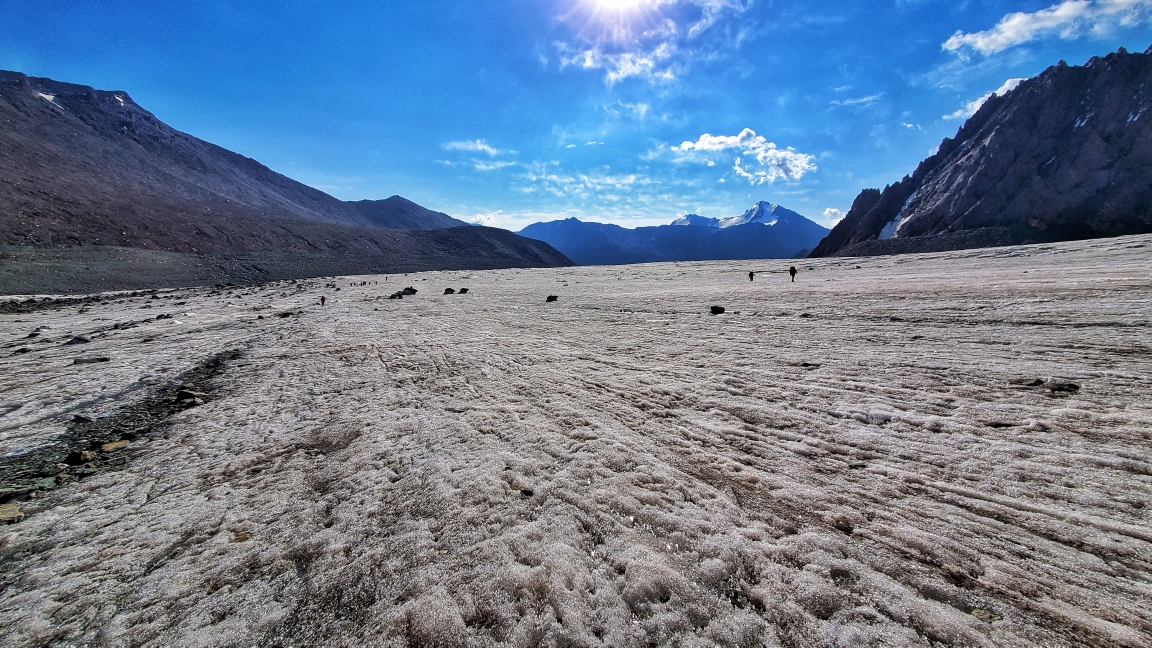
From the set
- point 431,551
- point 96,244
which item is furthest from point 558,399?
point 96,244

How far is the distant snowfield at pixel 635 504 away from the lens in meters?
3.32

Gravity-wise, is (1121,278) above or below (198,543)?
above

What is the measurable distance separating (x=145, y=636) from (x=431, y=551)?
2299mm

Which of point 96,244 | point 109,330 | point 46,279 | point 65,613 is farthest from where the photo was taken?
point 96,244

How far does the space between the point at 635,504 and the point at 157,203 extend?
4464 inches

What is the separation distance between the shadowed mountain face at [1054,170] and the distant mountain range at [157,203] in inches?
4573

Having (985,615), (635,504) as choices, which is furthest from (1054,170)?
(635,504)

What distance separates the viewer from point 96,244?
177 ft

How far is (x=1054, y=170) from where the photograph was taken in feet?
295

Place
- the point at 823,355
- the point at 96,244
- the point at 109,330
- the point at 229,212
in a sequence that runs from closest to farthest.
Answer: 1. the point at 823,355
2. the point at 109,330
3. the point at 96,244
4. the point at 229,212

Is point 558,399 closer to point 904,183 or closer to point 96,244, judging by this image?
point 96,244

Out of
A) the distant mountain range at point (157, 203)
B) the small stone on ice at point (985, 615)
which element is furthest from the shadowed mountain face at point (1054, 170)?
the distant mountain range at point (157, 203)

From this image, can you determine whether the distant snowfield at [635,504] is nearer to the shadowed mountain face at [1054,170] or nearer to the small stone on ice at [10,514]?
the small stone on ice at [10,514]

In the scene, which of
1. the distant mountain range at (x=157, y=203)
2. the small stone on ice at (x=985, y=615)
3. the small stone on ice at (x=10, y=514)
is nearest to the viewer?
the small stone on ice at (x=985, y=615)
